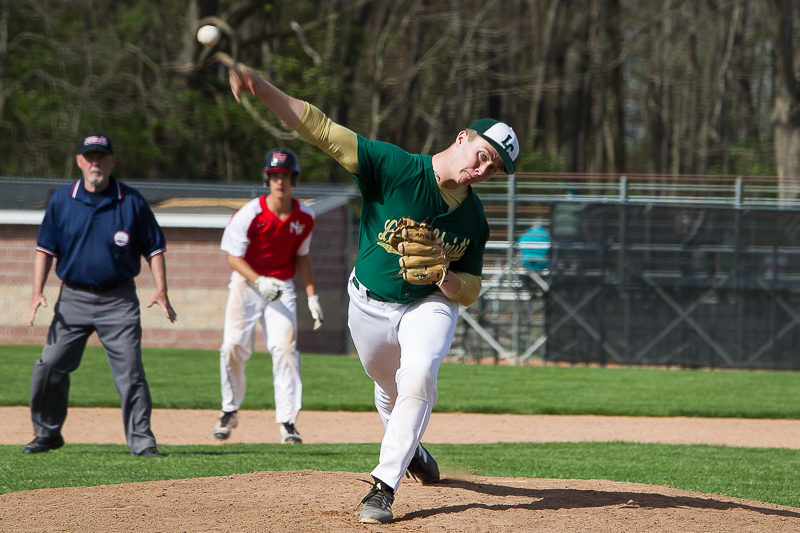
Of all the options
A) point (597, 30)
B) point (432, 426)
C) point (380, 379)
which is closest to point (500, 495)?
point (380, 379)

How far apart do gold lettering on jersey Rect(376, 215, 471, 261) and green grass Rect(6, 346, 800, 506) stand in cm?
173

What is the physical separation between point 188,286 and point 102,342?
9674mm

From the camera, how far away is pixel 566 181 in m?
23.2

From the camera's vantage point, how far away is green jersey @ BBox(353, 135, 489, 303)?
4660mm

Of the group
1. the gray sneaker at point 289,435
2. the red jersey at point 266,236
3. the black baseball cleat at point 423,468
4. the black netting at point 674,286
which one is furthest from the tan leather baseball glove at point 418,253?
the black netting at point 674,286

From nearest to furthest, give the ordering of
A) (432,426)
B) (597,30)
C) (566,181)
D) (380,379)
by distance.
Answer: (380,379) → (432,426) → (566,181) → (597,30)

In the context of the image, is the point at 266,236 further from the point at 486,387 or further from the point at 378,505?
the point at 486,387

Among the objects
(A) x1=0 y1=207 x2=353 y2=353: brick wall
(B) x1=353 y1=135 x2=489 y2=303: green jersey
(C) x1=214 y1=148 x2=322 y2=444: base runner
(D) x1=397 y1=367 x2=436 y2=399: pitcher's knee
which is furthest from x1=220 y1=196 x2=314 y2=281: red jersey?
(A) x1=0 y1=207 x2=353 y2=353: brick wall

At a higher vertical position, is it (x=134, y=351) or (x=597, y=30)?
(x=597, y=30)

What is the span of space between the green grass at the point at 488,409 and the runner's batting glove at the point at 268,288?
1156 millimetres

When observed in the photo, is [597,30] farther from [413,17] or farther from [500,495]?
[500,495]

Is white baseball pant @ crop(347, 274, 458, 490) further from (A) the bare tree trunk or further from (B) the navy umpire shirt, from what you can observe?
(A) the bare tree trunk

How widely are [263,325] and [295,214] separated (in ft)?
3.15

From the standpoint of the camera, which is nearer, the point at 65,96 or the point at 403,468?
the point at 403,468
